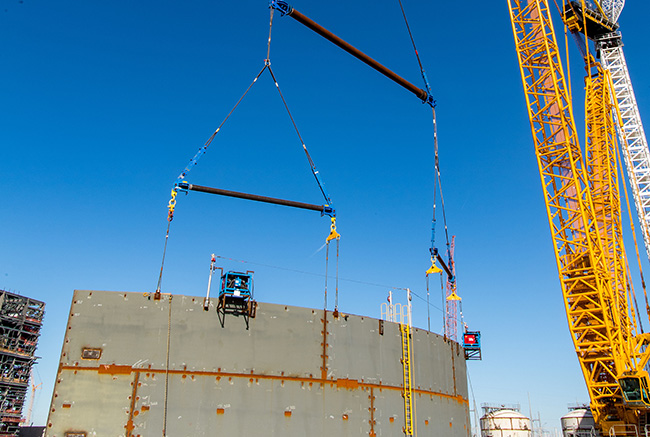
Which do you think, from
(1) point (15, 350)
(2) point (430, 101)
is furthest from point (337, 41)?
(1) point (15, 350)

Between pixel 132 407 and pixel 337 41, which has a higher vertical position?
pixel 337 41

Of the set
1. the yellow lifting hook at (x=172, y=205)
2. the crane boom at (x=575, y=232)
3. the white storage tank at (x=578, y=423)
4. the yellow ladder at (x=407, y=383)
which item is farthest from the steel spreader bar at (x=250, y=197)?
the white storage tank at (x=578, y=423)

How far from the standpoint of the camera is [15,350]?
62219 millimetres

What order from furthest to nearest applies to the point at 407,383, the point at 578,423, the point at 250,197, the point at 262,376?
the point at 578,423 → the point at 250,197 → the point at 407,383 → the point at 262,376

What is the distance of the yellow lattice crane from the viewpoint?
3628 cm

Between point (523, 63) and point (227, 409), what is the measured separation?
1466 inches

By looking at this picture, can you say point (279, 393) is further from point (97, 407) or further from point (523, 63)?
point (523, 63)

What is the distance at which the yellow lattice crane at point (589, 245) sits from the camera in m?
36.3

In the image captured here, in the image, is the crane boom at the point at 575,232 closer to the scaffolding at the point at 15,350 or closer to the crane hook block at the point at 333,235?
the crane hook block at the point at 333,235

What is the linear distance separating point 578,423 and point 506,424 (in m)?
9.67

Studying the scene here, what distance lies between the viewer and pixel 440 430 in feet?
59.2

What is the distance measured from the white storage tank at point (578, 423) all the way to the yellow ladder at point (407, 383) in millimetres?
41089

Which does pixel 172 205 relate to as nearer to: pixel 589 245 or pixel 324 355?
pixel 324 355

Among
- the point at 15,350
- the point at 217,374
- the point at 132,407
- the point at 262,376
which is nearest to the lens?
the point at 132,407
